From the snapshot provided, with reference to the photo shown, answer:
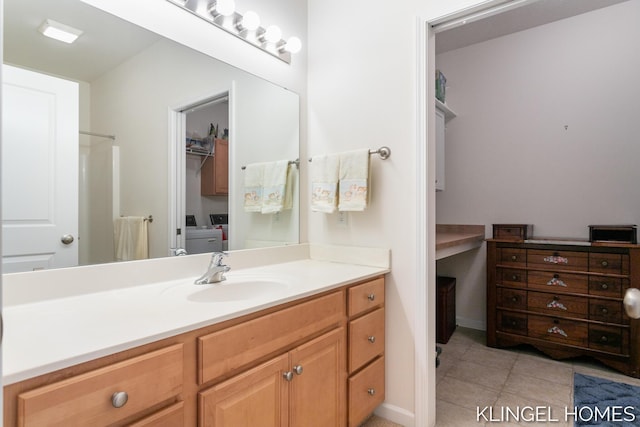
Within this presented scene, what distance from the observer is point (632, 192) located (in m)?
2.50

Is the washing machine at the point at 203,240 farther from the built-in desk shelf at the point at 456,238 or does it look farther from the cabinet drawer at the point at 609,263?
the cabinet drawer at the point at 609,263

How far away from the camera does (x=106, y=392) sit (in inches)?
30.5

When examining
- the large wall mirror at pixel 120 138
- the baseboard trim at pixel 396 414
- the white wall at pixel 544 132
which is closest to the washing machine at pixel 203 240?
the large wall mirror at pixel 120 138

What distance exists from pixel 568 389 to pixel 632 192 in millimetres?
1490

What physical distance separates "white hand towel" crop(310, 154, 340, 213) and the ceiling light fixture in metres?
1.18

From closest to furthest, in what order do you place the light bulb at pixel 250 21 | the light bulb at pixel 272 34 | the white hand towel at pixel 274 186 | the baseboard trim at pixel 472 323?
the light bulb at pixel 250 21, the light bulb at pixel 272 34, the white hand towel at pixel 274 186, the baseboard trim at pixel 472 323

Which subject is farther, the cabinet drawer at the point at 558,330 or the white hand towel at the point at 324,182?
the cabinet drawer at the point at 558,330

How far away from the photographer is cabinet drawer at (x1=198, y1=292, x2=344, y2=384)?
0.97 meters

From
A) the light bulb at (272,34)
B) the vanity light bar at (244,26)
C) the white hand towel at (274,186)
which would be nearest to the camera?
the vanity light bar at (244,26)

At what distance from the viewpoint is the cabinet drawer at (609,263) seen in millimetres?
2221

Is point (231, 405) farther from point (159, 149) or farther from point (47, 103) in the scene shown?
point (47, 103)

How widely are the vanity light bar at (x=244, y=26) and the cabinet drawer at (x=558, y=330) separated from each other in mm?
2488

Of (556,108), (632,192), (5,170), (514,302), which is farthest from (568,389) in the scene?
(5,170)

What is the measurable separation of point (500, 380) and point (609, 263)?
1.05m
